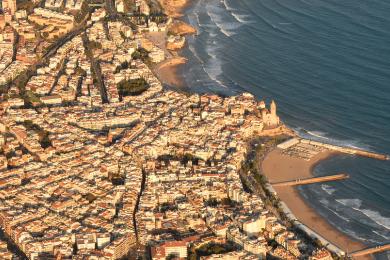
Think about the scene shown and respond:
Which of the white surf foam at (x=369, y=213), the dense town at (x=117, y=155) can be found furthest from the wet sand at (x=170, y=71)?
the white surf foam at (x=369, y=213)

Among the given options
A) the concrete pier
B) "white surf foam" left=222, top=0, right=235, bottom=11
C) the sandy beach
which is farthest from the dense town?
"white surf foam" left=222, top=0, right=235, bottom=11

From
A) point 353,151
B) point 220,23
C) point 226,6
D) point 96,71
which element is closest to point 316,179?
point 353,151

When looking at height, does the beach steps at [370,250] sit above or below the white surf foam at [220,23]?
below

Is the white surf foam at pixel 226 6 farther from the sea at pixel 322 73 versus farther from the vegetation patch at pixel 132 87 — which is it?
the vegetation patch at pixel 132 87

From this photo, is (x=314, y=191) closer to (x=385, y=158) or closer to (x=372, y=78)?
(x=385, y=158)

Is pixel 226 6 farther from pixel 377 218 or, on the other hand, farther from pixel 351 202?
pixel 377 218

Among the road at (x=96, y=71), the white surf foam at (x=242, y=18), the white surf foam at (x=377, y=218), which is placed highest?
the white surf foam at (x=242, y=18)

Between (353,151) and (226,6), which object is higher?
(226,6)
